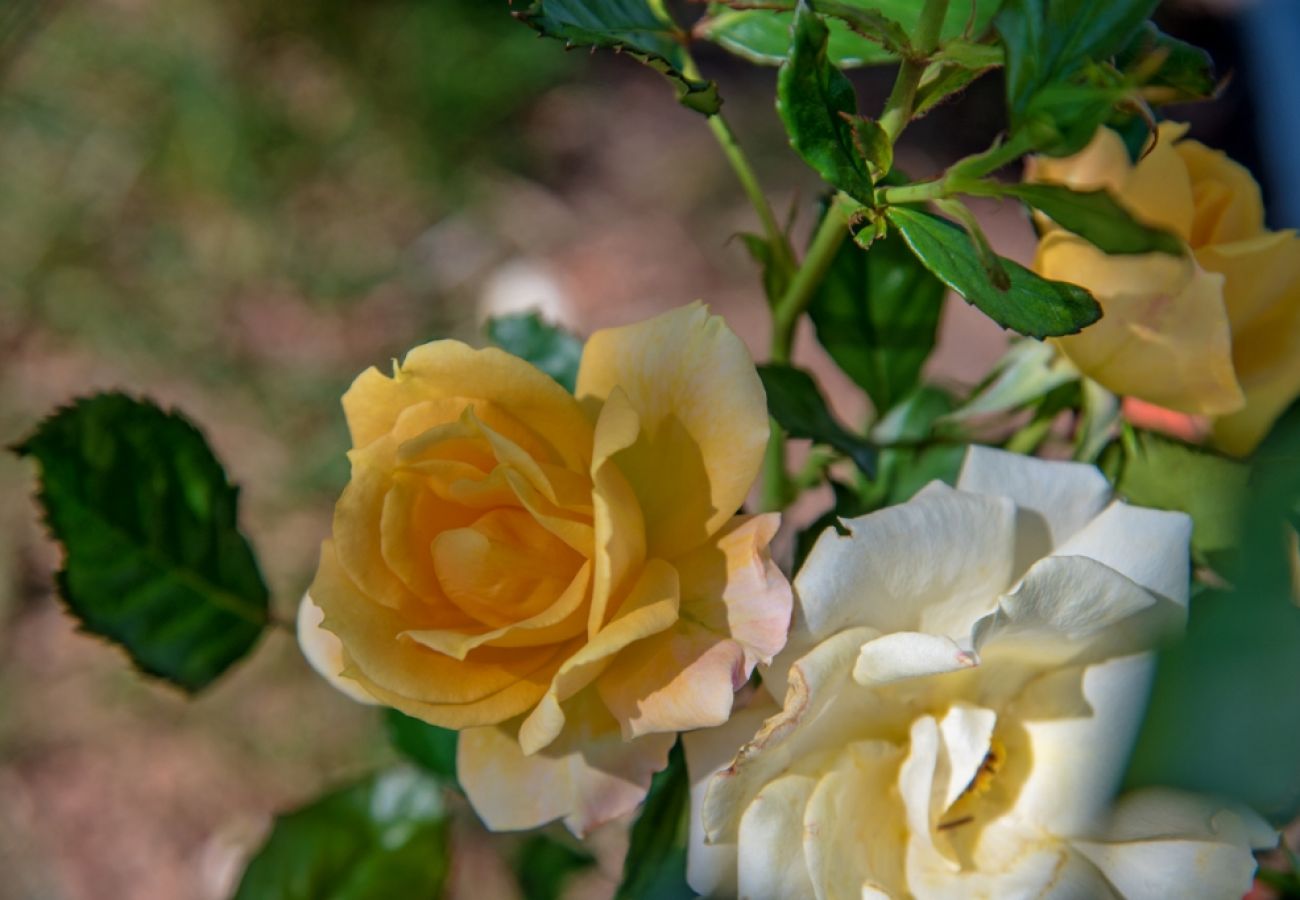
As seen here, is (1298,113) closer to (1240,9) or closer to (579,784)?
(1240,9)

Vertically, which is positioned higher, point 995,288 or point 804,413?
point 995,288

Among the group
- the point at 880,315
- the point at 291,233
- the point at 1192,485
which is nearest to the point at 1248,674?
the point at 1192,485

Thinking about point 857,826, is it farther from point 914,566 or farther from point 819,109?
point 819,109

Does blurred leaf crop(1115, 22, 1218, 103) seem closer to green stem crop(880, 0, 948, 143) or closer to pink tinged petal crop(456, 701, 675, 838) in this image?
green stem crop(880, 0, 948, 143)

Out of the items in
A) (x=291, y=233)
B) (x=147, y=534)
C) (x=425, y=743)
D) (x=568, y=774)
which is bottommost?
(x=291, y=233)

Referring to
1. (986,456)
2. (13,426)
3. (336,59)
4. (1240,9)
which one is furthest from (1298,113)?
(13,426)

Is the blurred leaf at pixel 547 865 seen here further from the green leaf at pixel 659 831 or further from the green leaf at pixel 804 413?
the green leaf at pixel 804 413
